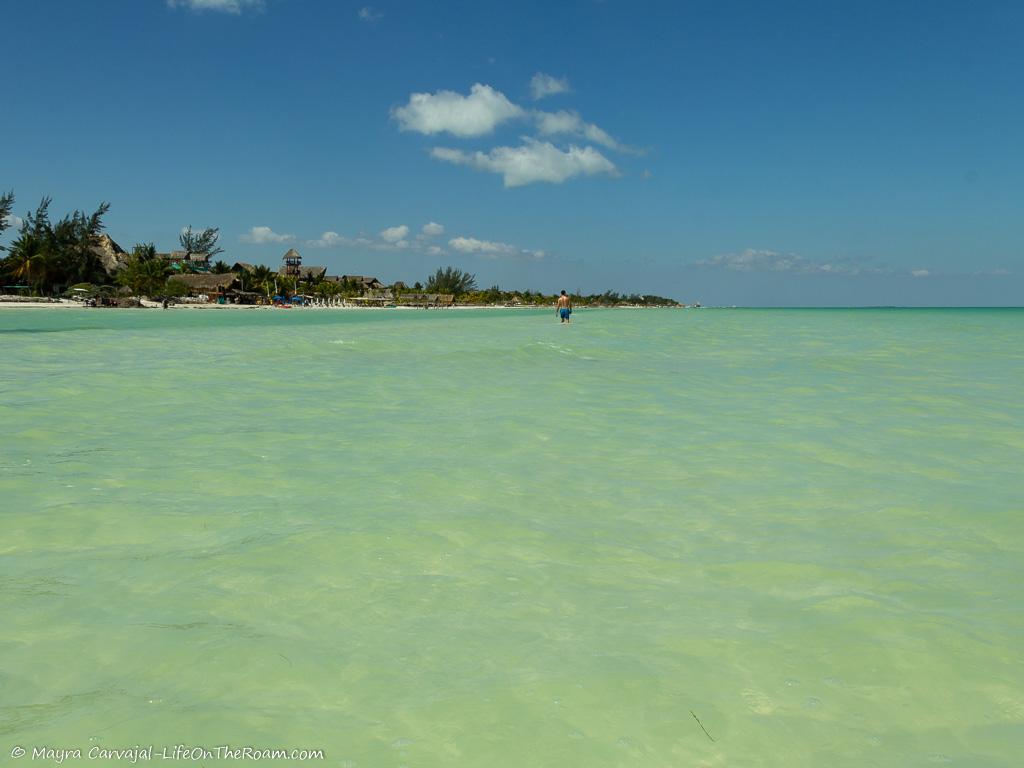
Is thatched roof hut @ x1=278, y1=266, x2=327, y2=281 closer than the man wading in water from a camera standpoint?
No

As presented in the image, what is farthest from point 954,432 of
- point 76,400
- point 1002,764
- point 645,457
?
point 76,400

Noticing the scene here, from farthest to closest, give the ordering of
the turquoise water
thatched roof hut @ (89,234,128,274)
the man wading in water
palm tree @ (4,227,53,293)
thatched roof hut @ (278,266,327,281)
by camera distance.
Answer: thatched roof hut @ (278,266,327,281) < thatched roof hut @ (89,234,128,274) < palm tree @ (4,227,53,293) < the man wading in water < the turquoise water

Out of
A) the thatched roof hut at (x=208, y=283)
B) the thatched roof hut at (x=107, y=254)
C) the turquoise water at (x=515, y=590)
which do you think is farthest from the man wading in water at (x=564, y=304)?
the thatched roof hut at (x=107, y=254)

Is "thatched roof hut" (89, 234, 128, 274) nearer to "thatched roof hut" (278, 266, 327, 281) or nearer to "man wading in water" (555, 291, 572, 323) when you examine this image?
"thatched roof hut" (278, 266, 327, 281)

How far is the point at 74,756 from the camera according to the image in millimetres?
1890

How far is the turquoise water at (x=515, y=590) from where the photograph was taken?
2.05 m

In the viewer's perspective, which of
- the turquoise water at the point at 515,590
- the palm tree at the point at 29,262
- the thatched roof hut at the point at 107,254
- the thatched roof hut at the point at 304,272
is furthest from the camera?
the thatched roof hut at the point at 304,272

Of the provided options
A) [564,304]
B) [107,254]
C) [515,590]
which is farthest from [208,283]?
[515,590]

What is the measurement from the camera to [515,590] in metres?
3.02

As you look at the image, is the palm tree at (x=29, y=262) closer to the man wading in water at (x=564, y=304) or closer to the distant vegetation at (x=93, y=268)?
the distant vegetation at (x=93, y=268)

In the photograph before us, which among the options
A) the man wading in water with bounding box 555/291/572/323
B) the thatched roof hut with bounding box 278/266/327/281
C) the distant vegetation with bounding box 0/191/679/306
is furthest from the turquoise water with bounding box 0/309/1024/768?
the thatched roof hut with bounding box 278/266/327/281

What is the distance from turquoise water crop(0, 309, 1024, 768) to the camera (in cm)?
205

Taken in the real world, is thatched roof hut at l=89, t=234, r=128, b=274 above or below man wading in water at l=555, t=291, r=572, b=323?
above

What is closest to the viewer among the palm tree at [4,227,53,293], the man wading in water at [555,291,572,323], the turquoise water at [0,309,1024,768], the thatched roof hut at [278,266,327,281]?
the turquoise water at [0,309,1024,768]
